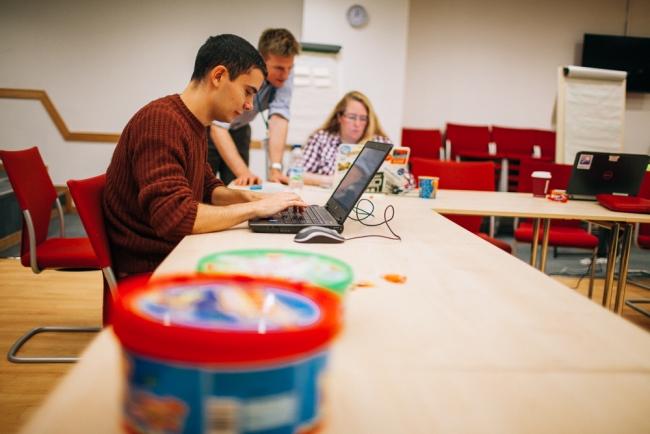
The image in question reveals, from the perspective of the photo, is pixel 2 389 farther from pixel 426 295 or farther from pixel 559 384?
pixel 559 384

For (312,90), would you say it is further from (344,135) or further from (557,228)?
(557,228)

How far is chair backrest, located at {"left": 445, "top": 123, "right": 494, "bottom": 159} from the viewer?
5559mm

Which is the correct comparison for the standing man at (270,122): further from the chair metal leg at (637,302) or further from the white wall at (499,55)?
the white wall at (499,55)

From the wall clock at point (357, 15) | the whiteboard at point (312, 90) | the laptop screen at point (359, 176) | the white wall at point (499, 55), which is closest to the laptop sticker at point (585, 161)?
the laptop screen at point (359, 176)

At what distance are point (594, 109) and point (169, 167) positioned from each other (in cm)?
371

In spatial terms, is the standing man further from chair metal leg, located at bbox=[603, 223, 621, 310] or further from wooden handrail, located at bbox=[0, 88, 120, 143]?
wooden handrail, located at bbox=[0, 88, 120, 143]

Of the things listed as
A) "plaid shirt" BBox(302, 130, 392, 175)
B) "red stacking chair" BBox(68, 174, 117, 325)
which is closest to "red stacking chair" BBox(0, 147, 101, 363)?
"red stacking chair" BBox(68, 174, 117, 325)

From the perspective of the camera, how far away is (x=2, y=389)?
1.77 meters

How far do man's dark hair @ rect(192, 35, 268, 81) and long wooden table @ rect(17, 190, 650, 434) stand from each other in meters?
0.68

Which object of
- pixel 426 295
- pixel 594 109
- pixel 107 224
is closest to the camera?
pixel 426 295

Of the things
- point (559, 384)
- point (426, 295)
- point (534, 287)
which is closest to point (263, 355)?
point (559, 384)

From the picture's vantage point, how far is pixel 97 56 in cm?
505

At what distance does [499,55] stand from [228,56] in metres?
5.19

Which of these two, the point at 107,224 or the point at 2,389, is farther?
the point at 2,389
